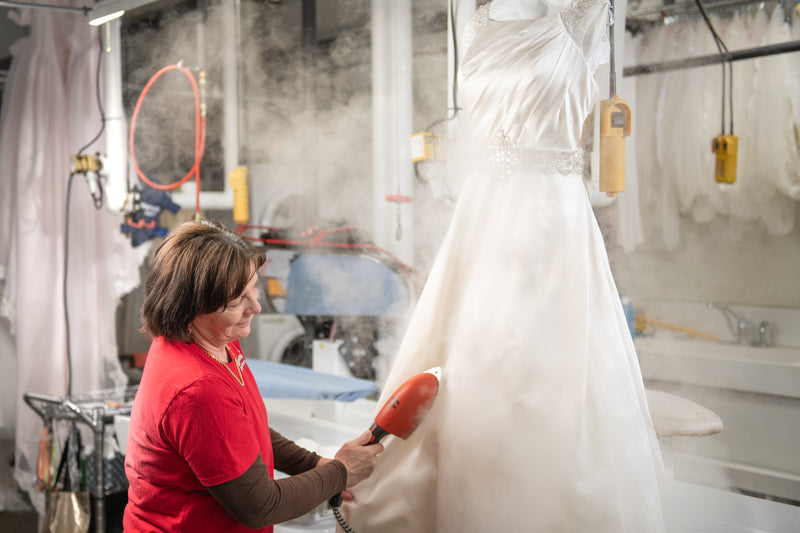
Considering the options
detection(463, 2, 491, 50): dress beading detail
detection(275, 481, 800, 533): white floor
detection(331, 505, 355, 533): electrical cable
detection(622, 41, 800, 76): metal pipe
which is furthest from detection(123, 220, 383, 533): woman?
detection(622, 41, 800, 76): metal pipe

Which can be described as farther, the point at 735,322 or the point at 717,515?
the point at 735,322

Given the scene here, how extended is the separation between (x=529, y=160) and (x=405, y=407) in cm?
54

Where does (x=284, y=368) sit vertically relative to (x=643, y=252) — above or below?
below

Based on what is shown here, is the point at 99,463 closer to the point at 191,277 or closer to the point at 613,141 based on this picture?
the point at 191,277

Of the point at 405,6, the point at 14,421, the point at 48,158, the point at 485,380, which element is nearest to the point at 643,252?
the point at 405,6

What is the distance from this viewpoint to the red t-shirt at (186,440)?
1.11 meters

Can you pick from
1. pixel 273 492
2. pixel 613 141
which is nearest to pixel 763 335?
pixel 613 141

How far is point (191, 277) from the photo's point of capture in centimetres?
117

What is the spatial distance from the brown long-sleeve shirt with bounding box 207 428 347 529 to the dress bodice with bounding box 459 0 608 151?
0.74m

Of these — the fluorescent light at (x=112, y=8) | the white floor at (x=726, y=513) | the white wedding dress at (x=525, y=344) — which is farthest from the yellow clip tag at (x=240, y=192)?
the white floor at (x=726, y=513)

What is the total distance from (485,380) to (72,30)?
3.05 meters

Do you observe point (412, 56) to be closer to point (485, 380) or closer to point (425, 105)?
point (425, 105)

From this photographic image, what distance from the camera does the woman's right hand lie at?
4.39 ft

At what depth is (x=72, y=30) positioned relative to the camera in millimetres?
3381
